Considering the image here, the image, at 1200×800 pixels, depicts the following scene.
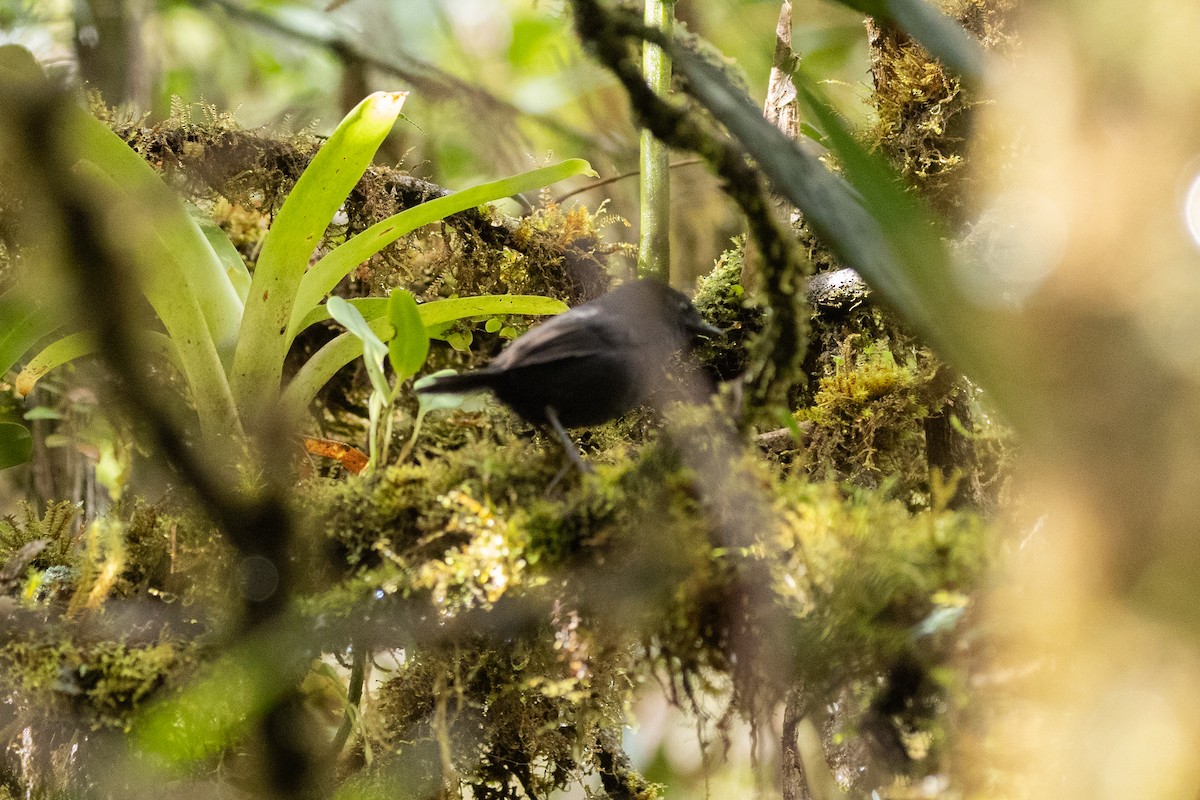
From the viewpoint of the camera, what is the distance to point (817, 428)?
1.44 m

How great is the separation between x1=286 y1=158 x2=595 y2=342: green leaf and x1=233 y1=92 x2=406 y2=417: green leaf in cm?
2

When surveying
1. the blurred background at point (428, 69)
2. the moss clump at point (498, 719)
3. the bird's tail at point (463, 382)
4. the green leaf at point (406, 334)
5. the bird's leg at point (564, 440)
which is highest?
the blurred background at point (428, 69)

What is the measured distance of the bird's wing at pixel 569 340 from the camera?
0.93m

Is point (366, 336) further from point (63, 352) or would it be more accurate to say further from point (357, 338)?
point (63, 352)

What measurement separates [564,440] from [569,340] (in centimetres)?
13

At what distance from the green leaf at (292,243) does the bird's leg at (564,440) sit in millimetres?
548

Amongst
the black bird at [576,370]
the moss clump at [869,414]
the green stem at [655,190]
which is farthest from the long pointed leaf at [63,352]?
the moss clump at [869,414]

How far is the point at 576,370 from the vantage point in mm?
932

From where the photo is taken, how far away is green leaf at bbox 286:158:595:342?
1262mm

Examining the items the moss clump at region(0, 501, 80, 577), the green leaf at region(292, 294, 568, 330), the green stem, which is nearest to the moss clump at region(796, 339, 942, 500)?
the green stem

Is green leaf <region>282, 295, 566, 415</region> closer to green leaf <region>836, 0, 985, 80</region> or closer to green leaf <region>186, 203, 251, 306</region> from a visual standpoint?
green leaf <region>186, 203, 251, 306</region>

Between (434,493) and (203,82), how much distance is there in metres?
2.53

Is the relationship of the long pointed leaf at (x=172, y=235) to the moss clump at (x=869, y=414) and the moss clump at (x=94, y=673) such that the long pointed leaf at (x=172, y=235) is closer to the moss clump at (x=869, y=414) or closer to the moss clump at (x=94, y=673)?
the moss clump at (x=94, y=673)

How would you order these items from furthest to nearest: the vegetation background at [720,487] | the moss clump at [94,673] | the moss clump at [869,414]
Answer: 1. the moss clump at [869,414]
2. the moss clump at [94,673]
3. the vegetation background at [720,487]
